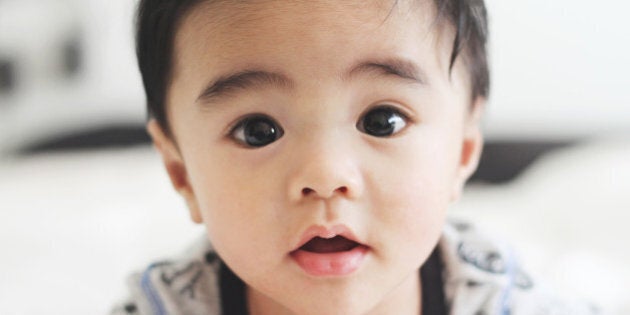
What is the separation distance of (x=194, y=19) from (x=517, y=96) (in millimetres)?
1016

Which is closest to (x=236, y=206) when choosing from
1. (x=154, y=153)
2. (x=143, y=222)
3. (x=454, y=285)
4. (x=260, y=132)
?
(x=260, y=132)

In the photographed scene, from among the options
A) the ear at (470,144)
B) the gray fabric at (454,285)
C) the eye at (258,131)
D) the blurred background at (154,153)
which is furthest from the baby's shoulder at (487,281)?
the eye at (258,131)

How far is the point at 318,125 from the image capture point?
59 centimetres

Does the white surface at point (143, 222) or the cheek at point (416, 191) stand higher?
the cheek at point (416, 191)

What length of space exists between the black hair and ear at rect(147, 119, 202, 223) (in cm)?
2

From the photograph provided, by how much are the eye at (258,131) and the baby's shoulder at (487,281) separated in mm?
316

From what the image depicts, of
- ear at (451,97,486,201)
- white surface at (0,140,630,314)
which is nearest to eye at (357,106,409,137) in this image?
ear at (451,97,486,201)

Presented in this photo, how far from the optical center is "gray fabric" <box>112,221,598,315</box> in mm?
818

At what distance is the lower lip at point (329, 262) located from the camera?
622mm

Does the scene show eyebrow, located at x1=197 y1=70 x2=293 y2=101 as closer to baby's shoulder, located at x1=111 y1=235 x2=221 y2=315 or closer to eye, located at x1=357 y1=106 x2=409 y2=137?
eye, located at x1=357 y1=106 x2=409 y2=137

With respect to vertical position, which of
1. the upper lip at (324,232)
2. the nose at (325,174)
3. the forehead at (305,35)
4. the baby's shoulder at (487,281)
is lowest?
the baby's shoulder at (487,281)

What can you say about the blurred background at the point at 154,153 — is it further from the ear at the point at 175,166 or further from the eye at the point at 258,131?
the eye at the point at 258,131

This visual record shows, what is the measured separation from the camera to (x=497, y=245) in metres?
0.88

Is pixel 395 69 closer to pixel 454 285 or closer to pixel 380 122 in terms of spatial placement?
pixel 380 122
